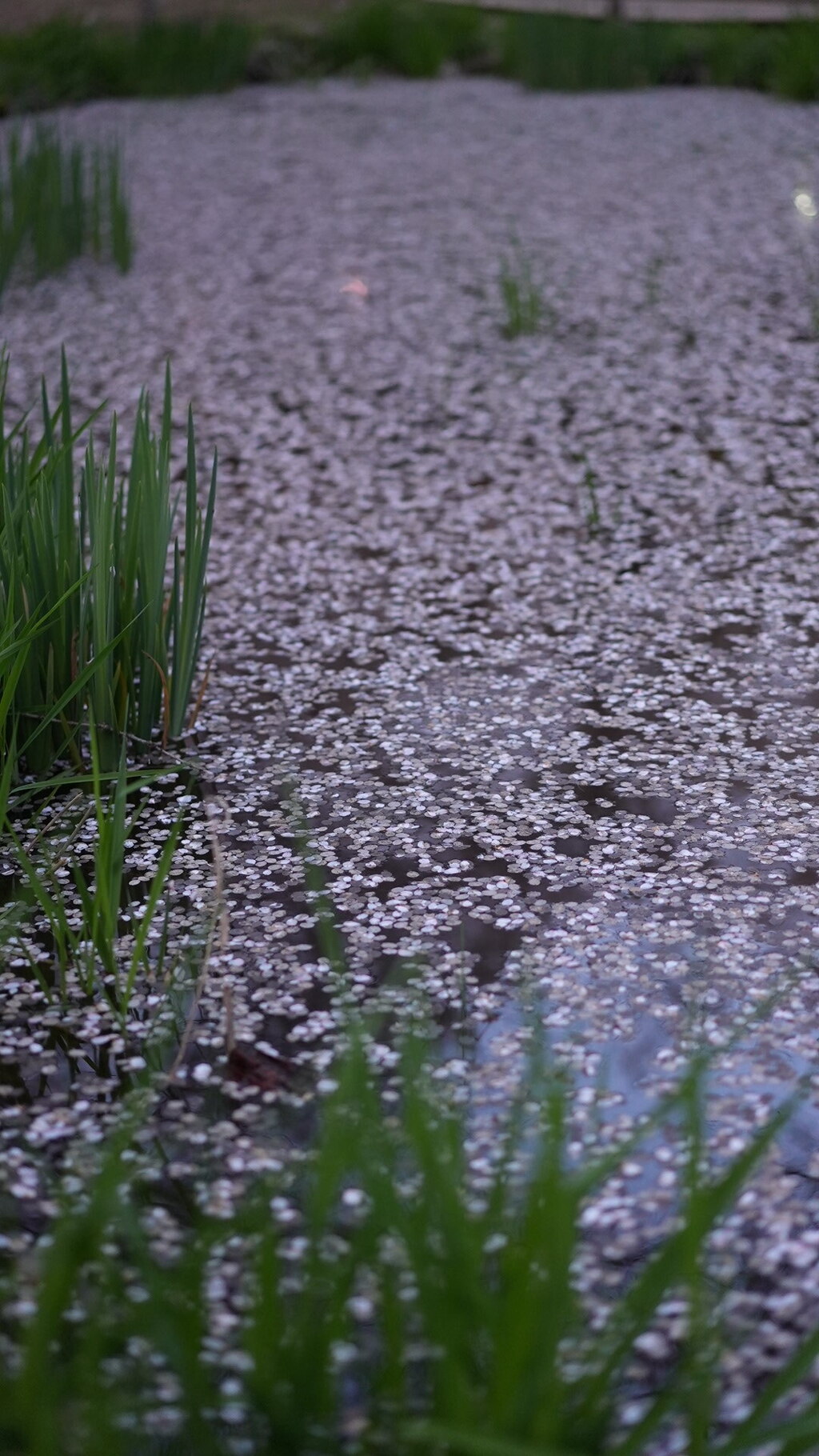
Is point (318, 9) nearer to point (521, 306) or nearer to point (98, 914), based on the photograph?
point (521, 306)

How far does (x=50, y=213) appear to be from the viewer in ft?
13.5

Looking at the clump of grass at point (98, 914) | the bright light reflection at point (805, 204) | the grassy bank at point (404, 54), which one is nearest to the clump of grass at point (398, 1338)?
the clump of grass at point (98, 914)

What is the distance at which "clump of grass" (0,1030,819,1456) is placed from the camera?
902 millimetres

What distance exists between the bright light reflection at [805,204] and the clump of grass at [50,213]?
2.24 metres

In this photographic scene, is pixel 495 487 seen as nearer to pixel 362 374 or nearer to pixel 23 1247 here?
pixel 362 374

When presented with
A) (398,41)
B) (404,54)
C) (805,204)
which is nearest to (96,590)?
(805,204)

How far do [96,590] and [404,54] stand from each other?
7.12 metres

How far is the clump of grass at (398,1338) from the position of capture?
2.96ft

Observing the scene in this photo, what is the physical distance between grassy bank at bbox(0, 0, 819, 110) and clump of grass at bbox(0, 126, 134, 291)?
2444mm

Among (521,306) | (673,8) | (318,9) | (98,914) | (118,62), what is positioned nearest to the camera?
(98,914)

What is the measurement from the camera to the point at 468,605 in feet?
8.30

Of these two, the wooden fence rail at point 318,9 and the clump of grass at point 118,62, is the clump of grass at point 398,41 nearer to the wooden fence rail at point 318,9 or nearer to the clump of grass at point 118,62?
the wooden fence rail at point 318,9

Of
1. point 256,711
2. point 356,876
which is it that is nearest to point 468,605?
point 256,711

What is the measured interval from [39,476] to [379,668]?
2.21 ft
